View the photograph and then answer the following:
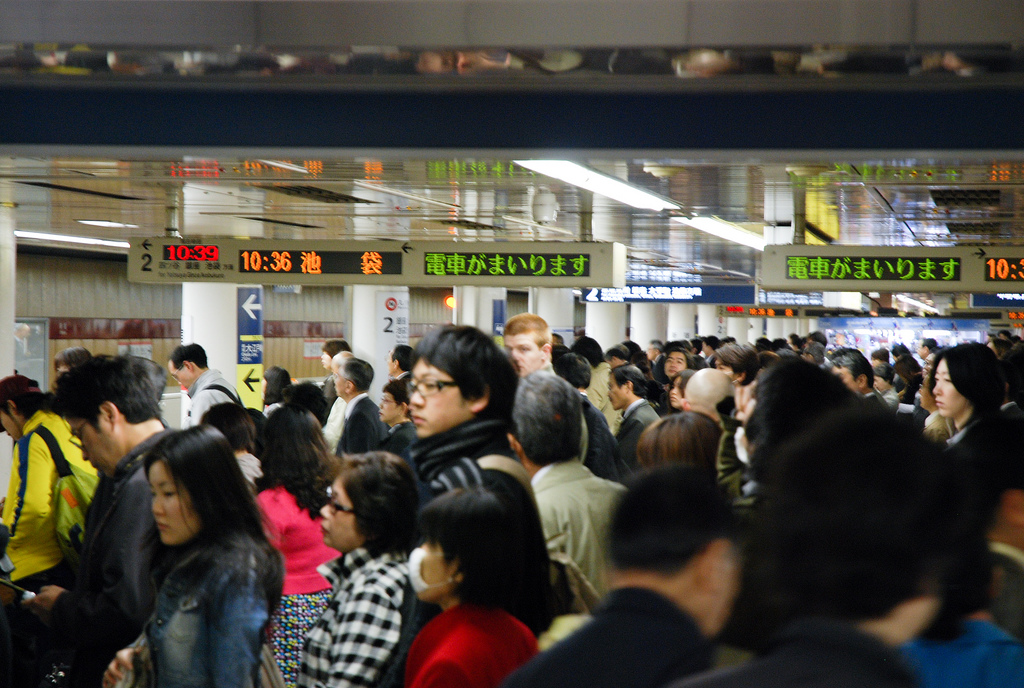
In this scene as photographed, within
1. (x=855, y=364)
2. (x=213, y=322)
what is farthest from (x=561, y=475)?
(x=213, y=322)

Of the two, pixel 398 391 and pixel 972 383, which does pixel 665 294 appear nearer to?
pixel 398 391

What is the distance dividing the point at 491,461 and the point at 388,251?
6.17 meters

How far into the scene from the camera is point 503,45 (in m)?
3.33

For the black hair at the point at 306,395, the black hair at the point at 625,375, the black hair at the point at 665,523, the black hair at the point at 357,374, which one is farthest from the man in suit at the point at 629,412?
the black hair at the point at 665,523

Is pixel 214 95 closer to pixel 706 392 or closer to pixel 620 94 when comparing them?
pixel 620 94

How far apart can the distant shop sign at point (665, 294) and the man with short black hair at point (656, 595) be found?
15808 mm

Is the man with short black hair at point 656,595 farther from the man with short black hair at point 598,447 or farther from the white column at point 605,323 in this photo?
the white column at point 605,323

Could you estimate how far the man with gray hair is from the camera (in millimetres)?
3229

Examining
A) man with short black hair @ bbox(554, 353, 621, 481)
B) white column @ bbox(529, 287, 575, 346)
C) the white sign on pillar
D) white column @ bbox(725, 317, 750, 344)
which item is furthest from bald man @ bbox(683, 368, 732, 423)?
white column @ bbox(725, 317, 750, 344)

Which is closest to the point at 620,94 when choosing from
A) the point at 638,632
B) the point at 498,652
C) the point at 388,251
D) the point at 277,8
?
the point at 277,8

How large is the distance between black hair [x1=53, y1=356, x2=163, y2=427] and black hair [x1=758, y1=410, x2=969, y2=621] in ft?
8.65

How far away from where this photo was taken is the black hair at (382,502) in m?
2.96

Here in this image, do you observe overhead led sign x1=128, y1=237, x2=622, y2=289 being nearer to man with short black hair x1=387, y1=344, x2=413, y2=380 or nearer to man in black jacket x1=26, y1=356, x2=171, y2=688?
man with short black hair x1=387, y1=344, x2=413, y2=380

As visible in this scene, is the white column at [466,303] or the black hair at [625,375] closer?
the black hair at [625,375]
